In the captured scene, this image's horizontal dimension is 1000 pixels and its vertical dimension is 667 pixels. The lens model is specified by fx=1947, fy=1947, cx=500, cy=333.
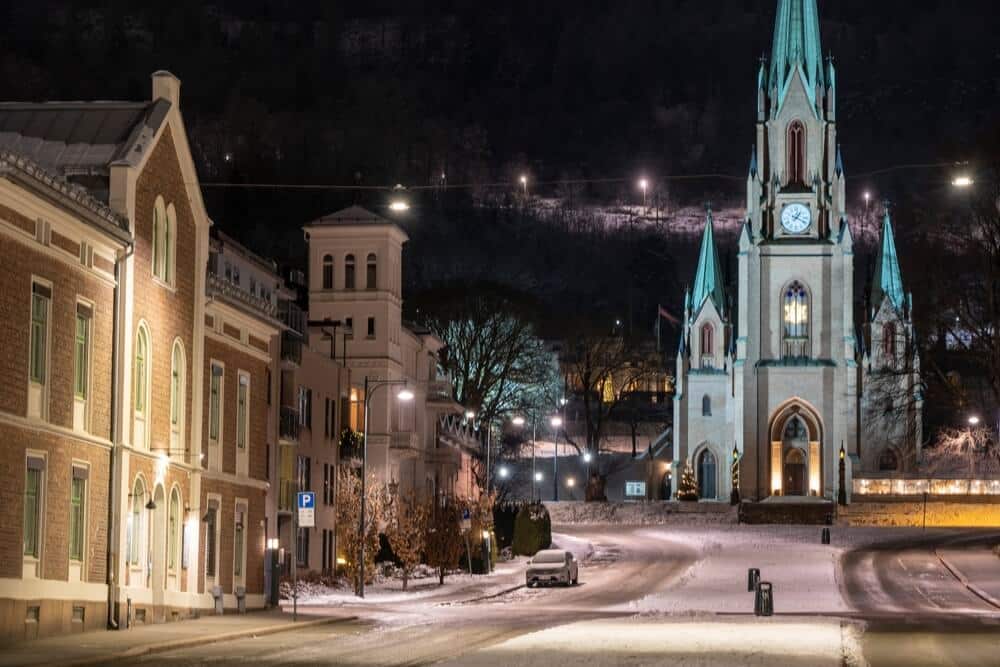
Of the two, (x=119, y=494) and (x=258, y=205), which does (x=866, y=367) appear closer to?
(x=258, y=205)

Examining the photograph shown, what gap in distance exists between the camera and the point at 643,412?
607 feet

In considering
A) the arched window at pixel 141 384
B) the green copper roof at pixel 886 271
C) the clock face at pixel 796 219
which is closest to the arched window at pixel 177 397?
the arched window at pixel 141 384

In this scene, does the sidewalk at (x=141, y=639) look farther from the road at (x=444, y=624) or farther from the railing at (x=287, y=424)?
the railing at (x=287, y=424)

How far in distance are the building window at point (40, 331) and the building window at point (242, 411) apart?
15.1 m

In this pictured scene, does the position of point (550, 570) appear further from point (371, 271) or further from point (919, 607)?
point (371, 271)

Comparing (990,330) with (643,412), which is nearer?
(990,330)

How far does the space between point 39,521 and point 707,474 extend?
9897 centimetres

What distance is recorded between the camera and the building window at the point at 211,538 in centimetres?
4856

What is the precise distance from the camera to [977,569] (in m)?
73.2

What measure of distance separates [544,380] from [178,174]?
89841 mm

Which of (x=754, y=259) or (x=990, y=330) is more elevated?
(x=754, y=259)

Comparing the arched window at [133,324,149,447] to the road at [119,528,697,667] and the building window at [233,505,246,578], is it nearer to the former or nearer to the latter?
the road at [119,528,697,667]

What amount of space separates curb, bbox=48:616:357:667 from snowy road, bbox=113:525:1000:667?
0.44 meters

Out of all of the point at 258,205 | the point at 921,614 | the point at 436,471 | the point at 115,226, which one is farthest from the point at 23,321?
the point at 258,205
